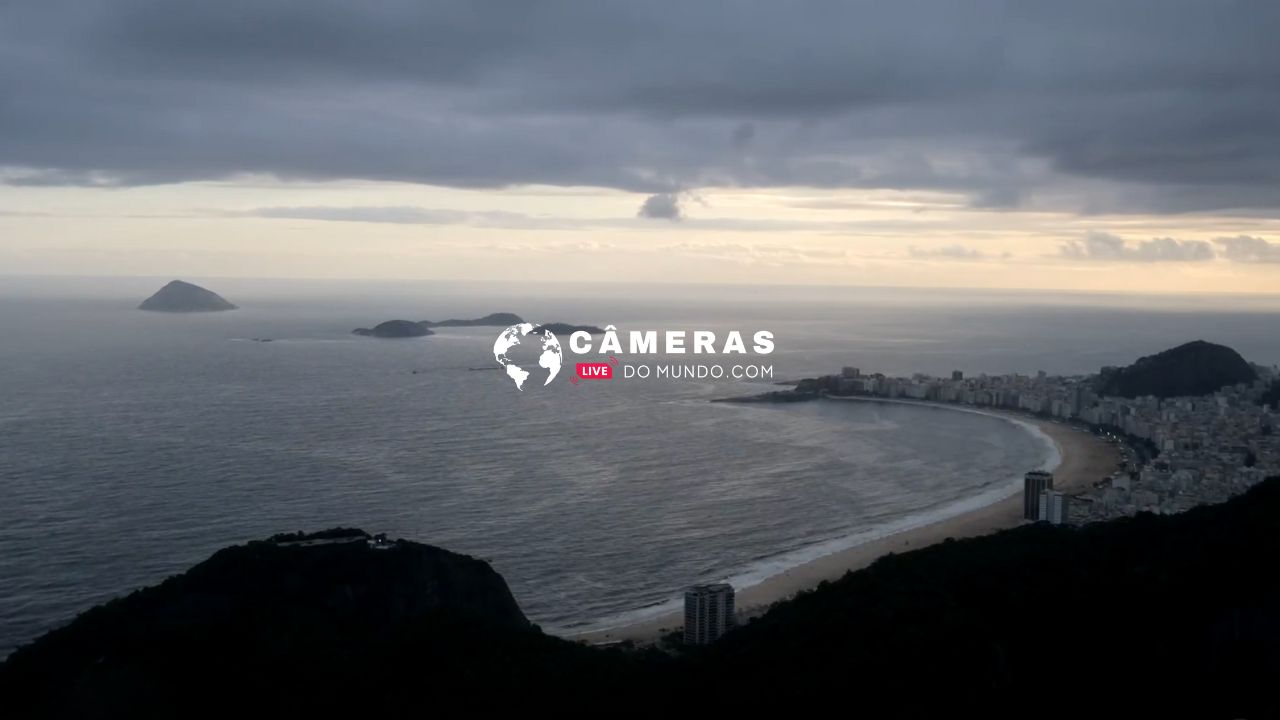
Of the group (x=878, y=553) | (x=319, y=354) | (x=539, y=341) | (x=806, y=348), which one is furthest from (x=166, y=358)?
(x=878, y=553)

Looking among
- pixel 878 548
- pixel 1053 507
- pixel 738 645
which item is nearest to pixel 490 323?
pixel 1053 507

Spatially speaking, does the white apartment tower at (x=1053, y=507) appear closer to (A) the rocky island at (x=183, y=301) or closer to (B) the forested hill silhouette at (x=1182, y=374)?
(B) the forested hill silhouette at (x=1182, y=374)

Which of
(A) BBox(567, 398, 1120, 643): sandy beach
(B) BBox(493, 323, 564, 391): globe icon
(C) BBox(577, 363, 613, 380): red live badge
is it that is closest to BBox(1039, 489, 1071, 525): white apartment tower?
(A) BBox(567, 398, 1120, 643): sandy beach

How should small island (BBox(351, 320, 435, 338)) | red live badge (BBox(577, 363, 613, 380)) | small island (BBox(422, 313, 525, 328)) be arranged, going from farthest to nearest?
small island (BBox(422, 313, 525, 328)), small island (BBox(351, 320, 435, 338)), red live badge (BBox(577, 363, 613, 380))

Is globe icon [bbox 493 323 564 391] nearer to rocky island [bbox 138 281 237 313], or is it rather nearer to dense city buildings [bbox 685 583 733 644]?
dense city buildings [bbox 685 583 733 644]

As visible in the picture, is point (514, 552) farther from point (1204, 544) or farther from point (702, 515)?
point (1204, 544)

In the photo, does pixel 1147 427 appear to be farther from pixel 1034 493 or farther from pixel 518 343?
pixel 518 343
